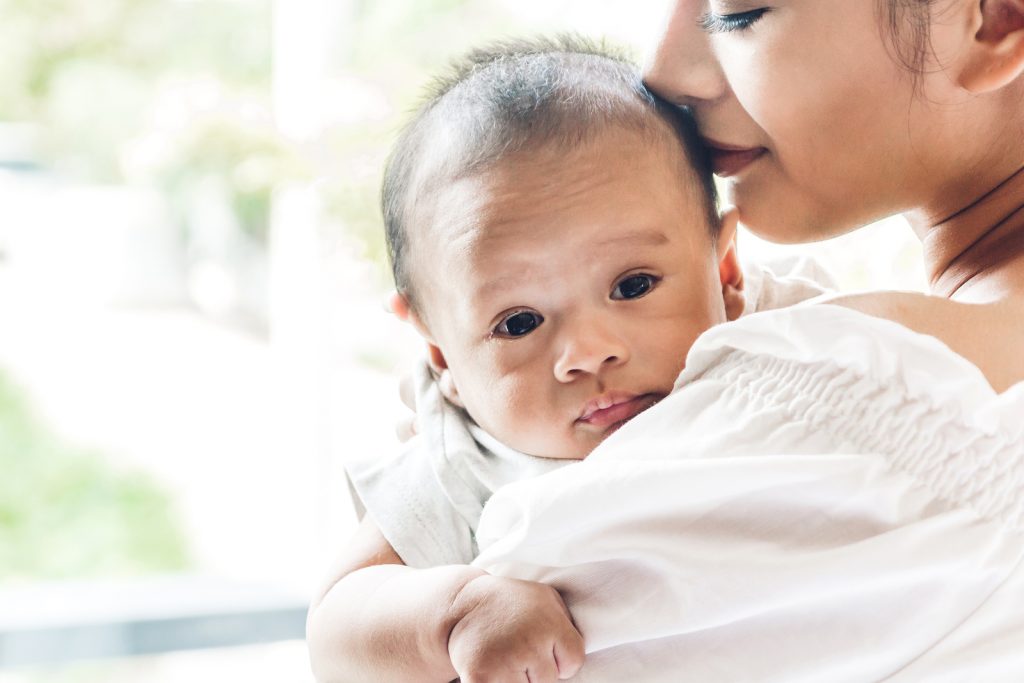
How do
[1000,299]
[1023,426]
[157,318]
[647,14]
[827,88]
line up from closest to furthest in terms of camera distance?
[1023,426] < [1000,299] < [827,88] < [647,14] < [157,318]

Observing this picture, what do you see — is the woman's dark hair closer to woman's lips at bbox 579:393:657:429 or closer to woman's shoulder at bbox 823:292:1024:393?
woman's shoulder at bbox 823:292:1024:393

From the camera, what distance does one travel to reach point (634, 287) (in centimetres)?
103

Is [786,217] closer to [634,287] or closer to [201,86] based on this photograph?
[634,287]

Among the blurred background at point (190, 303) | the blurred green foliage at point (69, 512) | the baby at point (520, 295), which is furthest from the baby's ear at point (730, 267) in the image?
the blurred green foliage at point (69, 512)

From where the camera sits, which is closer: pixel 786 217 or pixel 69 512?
pixel 786 217

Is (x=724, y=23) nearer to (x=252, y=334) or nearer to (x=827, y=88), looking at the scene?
(x=827, y=88)

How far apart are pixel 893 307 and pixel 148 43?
3.49 m

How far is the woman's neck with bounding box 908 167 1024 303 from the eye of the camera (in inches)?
37.5

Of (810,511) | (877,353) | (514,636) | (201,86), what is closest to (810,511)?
(810,511)

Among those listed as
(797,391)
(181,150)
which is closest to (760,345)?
(797,391)

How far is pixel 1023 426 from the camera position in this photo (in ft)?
Result: 2.41

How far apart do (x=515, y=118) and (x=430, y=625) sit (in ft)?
1.53

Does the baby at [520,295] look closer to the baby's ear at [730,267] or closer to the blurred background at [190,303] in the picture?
the baby's ear at [730,267]

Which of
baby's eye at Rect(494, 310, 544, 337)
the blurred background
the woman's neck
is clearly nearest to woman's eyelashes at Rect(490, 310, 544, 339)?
baby's eye at Rect(494, 310, 544, 337)
